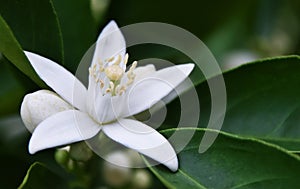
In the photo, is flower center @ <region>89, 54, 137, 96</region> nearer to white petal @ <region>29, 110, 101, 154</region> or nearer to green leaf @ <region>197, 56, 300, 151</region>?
white petal @ <region>29, 110, 101, 154</region>

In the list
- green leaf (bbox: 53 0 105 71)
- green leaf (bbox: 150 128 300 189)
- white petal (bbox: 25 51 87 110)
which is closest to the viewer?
green leaf (bbox: 150 128 300 189)

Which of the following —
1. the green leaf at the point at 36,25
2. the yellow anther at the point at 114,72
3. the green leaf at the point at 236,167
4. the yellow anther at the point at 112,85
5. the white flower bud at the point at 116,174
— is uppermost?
the green leaf at the point at 36,25

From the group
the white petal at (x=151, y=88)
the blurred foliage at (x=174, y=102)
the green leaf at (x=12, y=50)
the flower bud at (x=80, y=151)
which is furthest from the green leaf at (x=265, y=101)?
the green leaf at (x=12, y=50)

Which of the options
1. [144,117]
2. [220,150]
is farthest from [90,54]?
[220,150]

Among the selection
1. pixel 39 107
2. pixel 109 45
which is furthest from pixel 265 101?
pixel 39 107

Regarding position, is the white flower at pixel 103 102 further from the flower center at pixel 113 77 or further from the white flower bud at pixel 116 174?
the white flower bud at pixel 116 174

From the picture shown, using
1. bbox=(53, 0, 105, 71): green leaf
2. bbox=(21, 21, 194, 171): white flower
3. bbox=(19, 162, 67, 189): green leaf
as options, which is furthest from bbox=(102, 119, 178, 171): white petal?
bbox=(53, 0, 105, 71): green leaf
